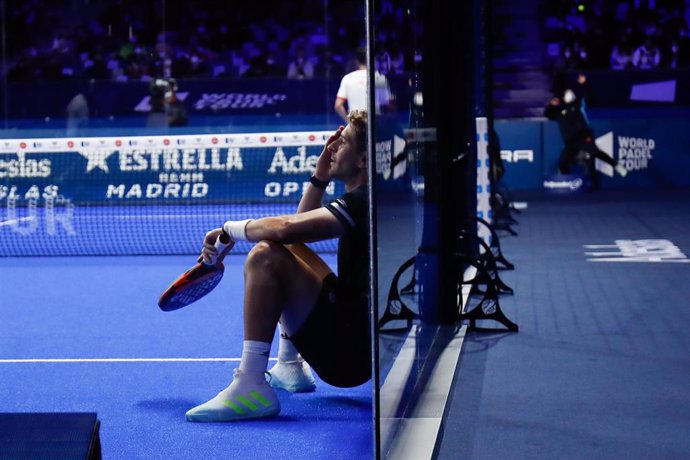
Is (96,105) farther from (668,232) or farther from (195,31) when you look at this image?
(668,232)

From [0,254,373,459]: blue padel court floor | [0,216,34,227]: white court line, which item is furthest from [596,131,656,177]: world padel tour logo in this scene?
[0,254,373,459]: blue padel court floor

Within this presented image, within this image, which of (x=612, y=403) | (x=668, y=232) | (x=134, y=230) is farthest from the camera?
(x=134, y=230)

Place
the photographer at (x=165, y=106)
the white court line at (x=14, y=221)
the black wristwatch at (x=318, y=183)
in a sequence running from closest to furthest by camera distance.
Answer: the black wristwatch at (x=318, y=183), the white court line at (x=14, y=221), the photographer at (x=165, y=106)

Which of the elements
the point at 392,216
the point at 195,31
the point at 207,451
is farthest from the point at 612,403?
the point at 195,31

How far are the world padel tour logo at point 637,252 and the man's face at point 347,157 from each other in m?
5.27

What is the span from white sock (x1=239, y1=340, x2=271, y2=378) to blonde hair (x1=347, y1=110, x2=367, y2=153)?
2.75ft

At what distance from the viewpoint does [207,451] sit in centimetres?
405

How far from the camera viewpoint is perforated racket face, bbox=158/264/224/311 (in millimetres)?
4547

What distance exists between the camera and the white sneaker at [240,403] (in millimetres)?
4426

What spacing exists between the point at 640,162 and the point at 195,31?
31.2 feet

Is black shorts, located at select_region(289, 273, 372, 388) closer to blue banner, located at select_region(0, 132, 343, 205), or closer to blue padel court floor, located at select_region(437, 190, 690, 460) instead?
blue padel court floor, located at select_region(437, 190, 690, 460)

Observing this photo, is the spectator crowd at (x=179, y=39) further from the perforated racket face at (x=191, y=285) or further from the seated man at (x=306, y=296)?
the seated man at (x=306, y=296)

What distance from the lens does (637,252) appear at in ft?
31.7

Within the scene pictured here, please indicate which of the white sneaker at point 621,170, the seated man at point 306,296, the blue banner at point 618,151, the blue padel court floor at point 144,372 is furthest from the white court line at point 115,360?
the white sneaker at point 621,170
